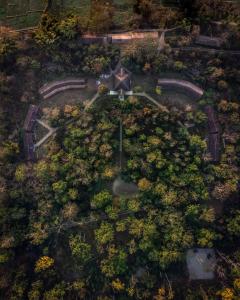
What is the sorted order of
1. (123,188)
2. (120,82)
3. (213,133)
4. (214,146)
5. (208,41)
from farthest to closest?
1. (208,41)
2. (213,133)
3. (214,146)
4. (123,188)
5. (120,82)

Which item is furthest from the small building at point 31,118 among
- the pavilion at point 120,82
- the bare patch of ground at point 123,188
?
the bare patch of ground at point 123,188

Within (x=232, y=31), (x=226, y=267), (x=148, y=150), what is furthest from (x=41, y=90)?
(x=226, y=267)

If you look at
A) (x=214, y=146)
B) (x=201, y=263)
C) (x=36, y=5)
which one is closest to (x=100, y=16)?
(x=36, y=5)

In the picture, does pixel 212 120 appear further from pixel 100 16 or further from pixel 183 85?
pixel 100 16

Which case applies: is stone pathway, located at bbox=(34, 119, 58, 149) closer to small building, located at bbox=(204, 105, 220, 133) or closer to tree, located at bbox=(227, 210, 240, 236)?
small building, located at bbox=(204, 105, 220, 133)

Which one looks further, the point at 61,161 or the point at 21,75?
the point at 21,75

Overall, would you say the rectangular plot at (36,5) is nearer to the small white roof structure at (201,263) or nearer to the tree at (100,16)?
the tree at (100,16)

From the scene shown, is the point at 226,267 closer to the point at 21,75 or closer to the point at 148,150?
the point at 148,150
